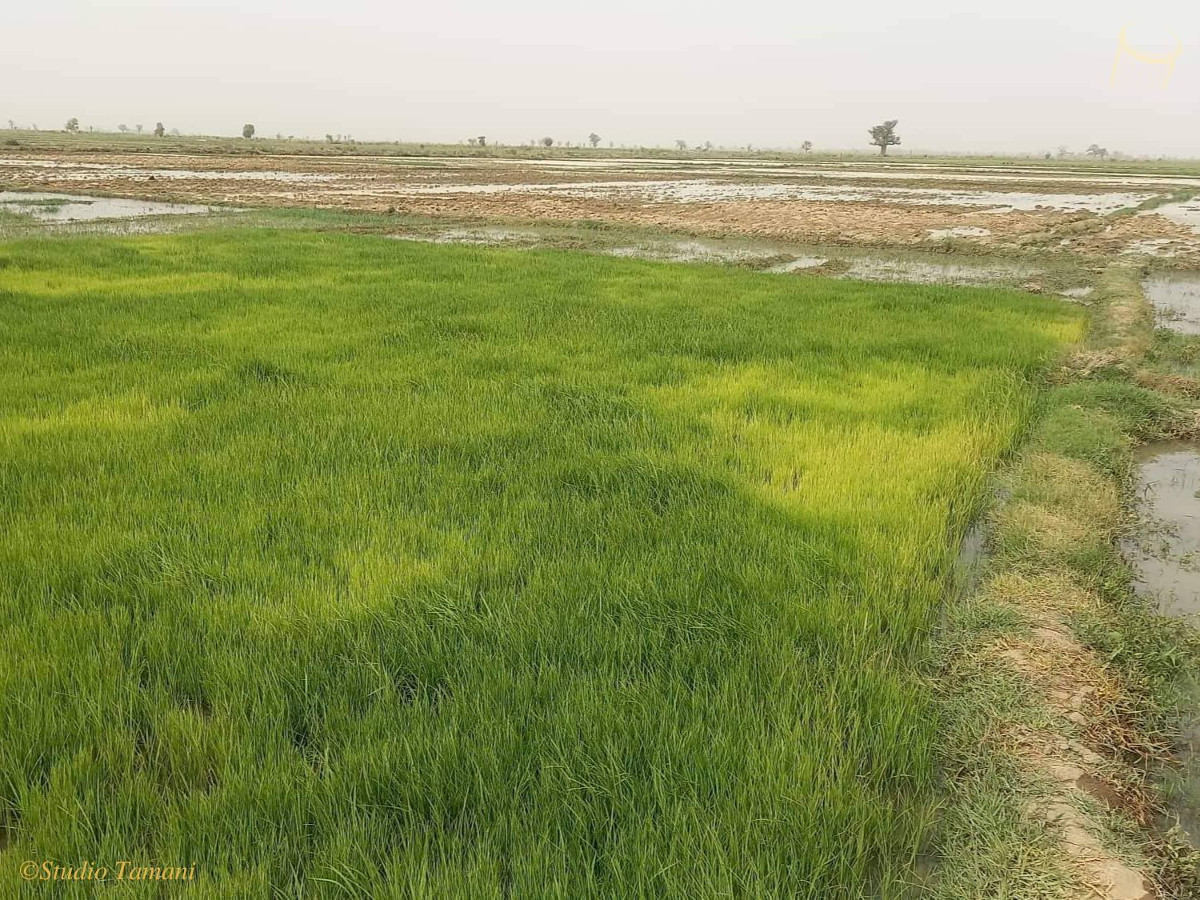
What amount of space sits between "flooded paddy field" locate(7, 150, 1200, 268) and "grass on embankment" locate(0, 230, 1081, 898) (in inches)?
475

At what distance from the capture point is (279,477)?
3.41 metres

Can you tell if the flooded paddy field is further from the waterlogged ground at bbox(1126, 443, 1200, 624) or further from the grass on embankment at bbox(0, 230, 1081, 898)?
the grass on embankment at bbox(0, 230, 1081, 898)

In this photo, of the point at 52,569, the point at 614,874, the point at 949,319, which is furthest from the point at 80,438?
the point at 949,319

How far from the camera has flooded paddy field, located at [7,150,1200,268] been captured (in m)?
15.4

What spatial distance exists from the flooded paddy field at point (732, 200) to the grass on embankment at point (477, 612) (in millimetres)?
12065

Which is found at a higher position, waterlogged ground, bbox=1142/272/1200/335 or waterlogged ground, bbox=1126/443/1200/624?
waterlogged ground, bbox=1142/272/1200/335

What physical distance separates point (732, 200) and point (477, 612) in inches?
893

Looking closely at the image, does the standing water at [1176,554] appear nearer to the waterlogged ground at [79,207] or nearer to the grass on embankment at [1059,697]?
the grass on embankment at [1059,697]

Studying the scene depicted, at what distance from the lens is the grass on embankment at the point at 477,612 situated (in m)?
1.59

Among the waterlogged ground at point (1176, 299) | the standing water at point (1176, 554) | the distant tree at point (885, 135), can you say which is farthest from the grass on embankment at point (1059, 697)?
the distant tree at point (885, 135)

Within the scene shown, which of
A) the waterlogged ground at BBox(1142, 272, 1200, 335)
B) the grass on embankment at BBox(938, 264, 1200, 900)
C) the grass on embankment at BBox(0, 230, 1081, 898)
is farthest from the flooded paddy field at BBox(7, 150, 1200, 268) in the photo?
the grass on embankment at BBox(938, 264, 1200, 900)

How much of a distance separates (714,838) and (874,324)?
639 centimetres

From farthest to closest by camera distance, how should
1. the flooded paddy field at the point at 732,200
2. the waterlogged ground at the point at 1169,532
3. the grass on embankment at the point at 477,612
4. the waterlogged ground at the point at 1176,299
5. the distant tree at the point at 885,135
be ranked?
the distant tree at the point at 885,135, the flooded paddy field at the point at 732,200, the waterlogged ground at the point at 1176,299, the waterlogged ground at the point at 1169,532, the grass on embankment at the point at 477,612

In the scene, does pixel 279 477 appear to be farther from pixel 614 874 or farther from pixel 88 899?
pixel 614 874
